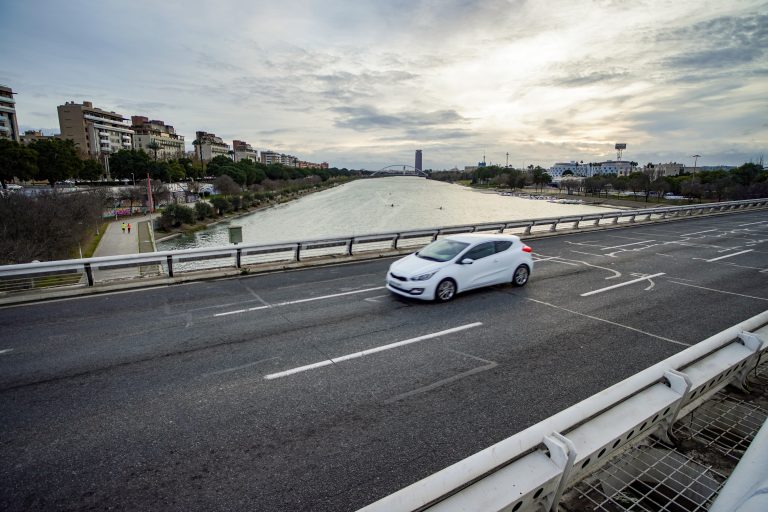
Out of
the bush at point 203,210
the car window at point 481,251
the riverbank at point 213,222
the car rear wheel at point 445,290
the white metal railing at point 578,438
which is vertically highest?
the car window at point 481,251

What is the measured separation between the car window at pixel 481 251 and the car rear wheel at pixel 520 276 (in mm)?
1081

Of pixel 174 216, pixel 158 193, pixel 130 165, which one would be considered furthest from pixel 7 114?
pixel 174 216

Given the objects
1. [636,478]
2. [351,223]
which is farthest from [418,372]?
[351,223]

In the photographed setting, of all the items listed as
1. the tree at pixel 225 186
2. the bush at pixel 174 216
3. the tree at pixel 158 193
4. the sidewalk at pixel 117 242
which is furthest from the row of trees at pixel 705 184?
the tree at pixel 158 193

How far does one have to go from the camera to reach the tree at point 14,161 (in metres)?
54.1

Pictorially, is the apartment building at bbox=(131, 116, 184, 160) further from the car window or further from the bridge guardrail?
the car window

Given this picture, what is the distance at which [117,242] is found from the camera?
144 feet

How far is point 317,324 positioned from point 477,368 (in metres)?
3.38

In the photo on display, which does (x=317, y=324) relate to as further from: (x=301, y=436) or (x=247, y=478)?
(x=247, y=478)

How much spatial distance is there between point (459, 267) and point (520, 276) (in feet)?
7.89

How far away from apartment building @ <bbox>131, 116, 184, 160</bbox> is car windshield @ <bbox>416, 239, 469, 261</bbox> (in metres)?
142

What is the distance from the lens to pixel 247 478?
12.9 feet

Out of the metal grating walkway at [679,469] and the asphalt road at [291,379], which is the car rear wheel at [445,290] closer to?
the asphalt road at [291,379]

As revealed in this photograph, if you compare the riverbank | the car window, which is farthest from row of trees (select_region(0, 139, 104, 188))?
the car window
